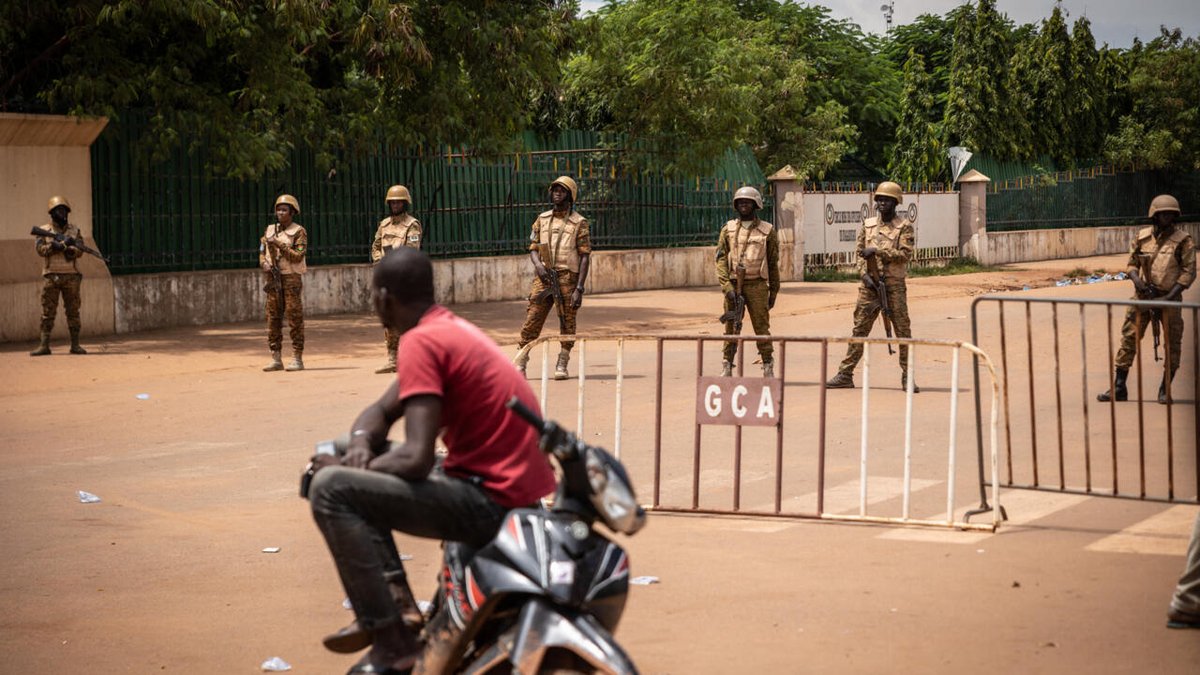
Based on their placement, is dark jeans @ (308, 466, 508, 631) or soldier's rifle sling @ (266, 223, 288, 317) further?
soldier's rifle sling @ (266, 223, 288, 317)

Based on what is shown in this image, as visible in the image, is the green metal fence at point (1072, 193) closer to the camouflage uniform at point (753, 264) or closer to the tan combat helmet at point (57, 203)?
the camouflage uniform at point (753, 264)

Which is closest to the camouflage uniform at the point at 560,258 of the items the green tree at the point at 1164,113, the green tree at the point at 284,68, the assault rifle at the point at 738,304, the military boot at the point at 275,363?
the assault rifle at the point at 738,304

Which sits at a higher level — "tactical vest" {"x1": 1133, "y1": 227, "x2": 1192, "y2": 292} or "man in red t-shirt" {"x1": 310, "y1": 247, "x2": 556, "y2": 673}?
"tactical vest" {"x1": 1133, "y1": 227, "x2": 1192, "y2": 292}

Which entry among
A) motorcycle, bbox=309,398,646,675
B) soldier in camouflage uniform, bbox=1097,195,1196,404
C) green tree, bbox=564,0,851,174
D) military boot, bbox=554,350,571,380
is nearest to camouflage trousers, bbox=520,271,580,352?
military boot, bbox=554,350,571,380

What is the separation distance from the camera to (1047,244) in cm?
4309

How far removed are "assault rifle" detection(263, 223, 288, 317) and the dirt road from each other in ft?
11.6

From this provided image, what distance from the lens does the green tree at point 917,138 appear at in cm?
4325

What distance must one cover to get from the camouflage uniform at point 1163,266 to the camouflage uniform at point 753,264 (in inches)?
120

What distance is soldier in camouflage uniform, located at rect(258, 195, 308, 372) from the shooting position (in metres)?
15.2

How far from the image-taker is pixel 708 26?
2745 centimetres

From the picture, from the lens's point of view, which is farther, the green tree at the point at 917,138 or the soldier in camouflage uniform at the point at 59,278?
the green tree at the point at 917,138

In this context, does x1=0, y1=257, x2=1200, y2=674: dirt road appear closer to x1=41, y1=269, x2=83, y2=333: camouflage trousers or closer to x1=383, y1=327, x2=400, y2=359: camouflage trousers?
x1=383, y1=327, x2=400, y2=359: camouflage trousers

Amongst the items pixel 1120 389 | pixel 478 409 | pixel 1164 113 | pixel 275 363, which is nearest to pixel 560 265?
pixel 275 363

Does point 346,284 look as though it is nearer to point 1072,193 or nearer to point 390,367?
point 390,367
